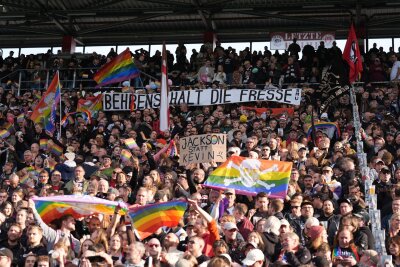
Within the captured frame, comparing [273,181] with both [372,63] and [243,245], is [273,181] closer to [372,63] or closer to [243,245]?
[243,245]

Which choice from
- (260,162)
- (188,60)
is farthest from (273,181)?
(188,60)

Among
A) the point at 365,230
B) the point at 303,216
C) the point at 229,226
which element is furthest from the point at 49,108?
the point at 365,230

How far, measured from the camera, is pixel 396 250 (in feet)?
31.6

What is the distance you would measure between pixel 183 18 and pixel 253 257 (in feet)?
65.3

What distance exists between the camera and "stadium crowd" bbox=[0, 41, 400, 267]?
9.77 metres

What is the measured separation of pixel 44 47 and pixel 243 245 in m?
22.9

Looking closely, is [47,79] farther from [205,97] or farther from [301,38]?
[301,38]

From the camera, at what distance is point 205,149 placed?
45.4ft

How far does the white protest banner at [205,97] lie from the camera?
21094 mm

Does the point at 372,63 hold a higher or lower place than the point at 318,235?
higher

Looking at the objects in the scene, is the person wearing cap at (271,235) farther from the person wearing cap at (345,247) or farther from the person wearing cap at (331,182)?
the person wearing cap at (331,182)

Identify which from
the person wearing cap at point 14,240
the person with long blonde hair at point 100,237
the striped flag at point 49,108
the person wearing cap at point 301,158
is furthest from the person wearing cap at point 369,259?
the striped flag at point 49,108

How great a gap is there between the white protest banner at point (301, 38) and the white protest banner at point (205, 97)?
6139 millimetres

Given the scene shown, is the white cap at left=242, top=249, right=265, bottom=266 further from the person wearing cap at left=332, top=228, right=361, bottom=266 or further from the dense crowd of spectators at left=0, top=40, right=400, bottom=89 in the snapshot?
the dense crowd of spectators at left=0, top=40, right=400, bottom=89
